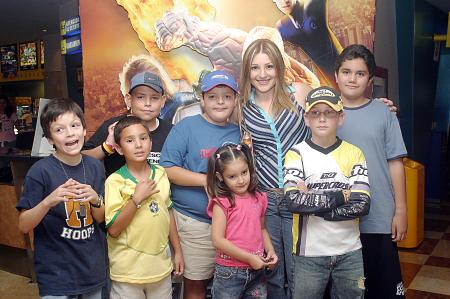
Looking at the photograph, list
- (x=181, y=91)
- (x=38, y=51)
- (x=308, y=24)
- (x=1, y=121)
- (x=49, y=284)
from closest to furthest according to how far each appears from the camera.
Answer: (x=49, y=284), (x=308, y=24), (x=181, y=91), (x=1, y=121), (x=38, y=51)

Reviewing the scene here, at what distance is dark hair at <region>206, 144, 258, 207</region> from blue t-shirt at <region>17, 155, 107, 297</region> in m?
0.55

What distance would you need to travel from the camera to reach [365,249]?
2.08 meters

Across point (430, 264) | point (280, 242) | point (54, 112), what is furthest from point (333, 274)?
point (430, 264)

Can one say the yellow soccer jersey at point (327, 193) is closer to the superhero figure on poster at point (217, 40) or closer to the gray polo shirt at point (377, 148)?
the gray polo shirt at point (377, 148)

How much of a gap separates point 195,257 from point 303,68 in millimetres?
1414

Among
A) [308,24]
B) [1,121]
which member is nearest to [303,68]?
[308,24]

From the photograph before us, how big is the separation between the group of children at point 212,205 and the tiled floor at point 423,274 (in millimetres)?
1561

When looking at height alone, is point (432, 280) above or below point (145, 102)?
below

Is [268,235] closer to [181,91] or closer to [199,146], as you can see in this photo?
[199,146]

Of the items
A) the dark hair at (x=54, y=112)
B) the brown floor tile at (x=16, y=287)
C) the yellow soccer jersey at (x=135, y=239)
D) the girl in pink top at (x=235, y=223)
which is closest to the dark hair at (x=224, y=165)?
the girl in pink top at (x=235, y=223)

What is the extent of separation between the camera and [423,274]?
3725mm

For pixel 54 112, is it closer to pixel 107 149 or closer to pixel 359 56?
pixel 107 149

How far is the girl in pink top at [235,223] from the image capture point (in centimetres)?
191

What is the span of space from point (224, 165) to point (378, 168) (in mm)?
735
